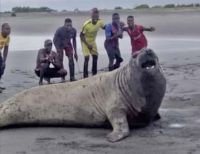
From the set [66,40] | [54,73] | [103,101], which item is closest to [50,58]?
[54,73]

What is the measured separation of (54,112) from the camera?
10.7m

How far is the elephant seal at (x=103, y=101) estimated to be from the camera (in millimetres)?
10055

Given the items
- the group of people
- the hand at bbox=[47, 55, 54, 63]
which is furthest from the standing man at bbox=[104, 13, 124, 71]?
the hand at bbox=[47, 55, 54, 63]

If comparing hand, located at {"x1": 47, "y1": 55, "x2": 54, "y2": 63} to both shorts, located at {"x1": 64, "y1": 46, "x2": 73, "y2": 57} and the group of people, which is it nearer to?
the group of people

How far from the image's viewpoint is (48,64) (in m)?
15.6

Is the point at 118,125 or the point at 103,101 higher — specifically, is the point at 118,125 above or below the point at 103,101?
below

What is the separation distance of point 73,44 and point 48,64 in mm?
1273

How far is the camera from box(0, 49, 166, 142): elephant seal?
1005cm

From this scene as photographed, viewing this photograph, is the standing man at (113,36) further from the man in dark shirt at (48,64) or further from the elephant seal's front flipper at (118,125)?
the elephant seal's front flipper at (118,125)

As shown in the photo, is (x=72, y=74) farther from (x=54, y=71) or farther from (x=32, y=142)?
(x=32, y=142)

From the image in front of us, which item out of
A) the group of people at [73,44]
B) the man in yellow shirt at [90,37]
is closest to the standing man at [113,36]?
the group of people at [73,44]

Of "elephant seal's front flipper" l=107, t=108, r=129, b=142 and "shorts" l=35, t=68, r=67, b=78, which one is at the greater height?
"elephant seal's front flipper" l=107, t=108, r=129, b=142

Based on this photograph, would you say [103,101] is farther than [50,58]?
No

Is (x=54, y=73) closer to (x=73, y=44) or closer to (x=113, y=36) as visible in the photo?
(x=73, y=44)
